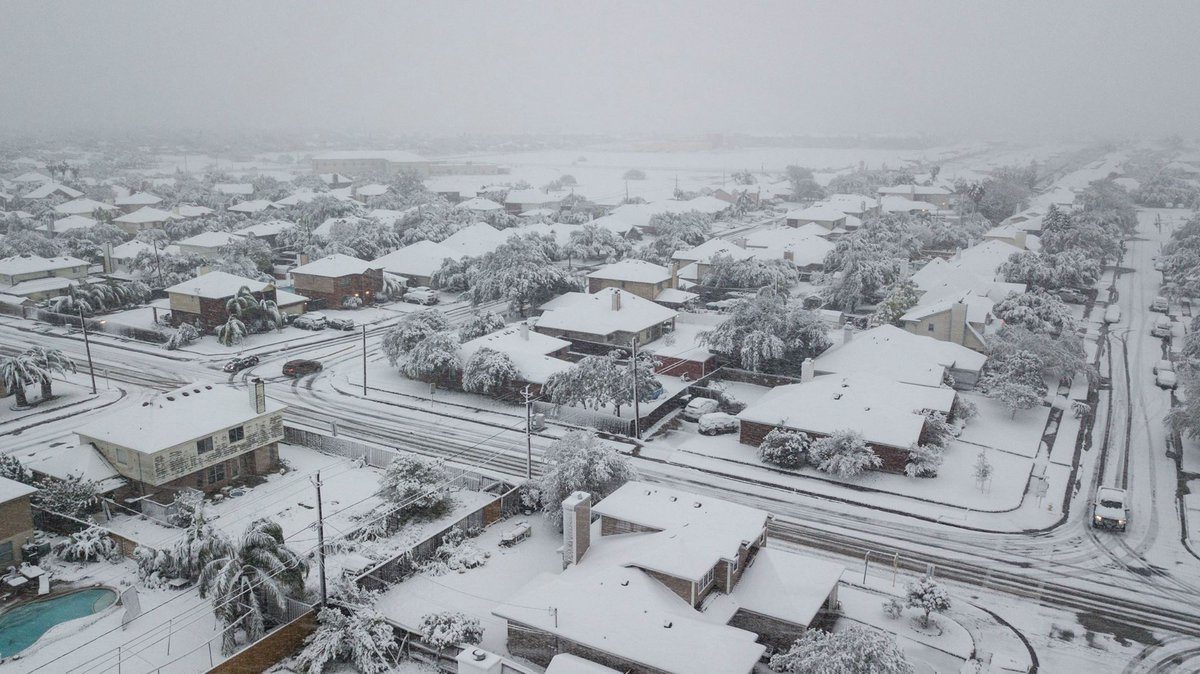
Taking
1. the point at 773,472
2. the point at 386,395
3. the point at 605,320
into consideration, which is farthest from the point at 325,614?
the point at 605,320

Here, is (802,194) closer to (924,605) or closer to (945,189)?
(945,189)

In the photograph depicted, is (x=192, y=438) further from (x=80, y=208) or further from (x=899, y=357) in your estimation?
(x=80, y=208)

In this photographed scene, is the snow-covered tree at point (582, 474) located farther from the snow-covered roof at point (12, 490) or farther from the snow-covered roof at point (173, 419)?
the snow-covered roof at point (12, 490)

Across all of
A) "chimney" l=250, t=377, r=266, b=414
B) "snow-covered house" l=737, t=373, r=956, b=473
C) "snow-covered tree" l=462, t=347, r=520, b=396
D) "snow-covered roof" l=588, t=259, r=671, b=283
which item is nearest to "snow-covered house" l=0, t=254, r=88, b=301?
"snow-covered tree" l=462, t=347, r=520, b=396

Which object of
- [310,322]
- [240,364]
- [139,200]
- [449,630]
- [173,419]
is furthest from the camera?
[139,200]

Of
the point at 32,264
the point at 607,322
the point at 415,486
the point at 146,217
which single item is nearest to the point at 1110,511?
the point at 415,486

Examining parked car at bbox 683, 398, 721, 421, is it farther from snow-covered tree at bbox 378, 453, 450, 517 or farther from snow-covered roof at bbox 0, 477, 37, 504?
snow-covered roof at bbox 0, 477, 37, 504
